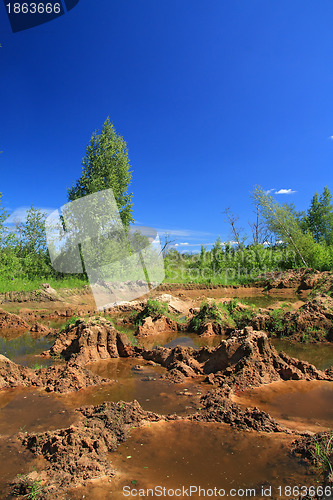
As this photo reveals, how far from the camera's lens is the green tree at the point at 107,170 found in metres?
25.0

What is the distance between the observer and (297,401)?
4566 millimetres

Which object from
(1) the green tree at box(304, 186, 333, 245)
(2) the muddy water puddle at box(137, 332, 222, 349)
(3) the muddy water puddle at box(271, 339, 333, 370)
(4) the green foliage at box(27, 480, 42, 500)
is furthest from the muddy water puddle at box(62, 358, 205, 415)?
(1) the green tree at box(304, 186, 333, 245)

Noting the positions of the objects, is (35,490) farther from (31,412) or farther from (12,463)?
(31,412)

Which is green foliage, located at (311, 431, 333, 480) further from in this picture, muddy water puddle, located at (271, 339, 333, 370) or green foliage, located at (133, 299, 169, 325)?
green foliage, located at (133, 299, 169, 325)

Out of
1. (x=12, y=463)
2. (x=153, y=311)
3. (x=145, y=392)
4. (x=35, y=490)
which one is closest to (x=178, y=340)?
(x=153, y=311)

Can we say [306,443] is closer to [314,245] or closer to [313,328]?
[313,328]

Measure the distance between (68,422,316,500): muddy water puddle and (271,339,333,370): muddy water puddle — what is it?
4016 millimetres

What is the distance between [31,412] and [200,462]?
2.54 metres

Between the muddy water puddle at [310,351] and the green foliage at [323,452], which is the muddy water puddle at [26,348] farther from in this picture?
the muddy water puddle at [310,351]

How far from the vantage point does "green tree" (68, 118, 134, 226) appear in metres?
25.0

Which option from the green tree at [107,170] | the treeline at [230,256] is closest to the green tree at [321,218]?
the treeline at [230,256]

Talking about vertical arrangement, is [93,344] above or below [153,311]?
below

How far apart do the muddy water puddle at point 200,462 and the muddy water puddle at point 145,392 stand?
2.42 ft

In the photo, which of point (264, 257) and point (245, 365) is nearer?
point (245, 365)
